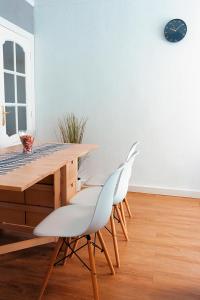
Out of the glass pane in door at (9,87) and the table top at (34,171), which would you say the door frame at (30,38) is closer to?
the glass pane in door at (9,87)

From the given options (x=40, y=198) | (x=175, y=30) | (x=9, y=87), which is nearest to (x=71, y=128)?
(x=9, y=87)

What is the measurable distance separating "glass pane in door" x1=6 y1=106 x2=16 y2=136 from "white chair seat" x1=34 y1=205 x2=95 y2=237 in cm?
166

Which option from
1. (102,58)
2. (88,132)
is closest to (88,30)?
(102,58)

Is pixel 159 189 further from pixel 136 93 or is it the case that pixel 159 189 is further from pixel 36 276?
pixel 36 276

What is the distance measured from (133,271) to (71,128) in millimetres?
2017

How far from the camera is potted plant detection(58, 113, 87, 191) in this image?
3350 millimetres

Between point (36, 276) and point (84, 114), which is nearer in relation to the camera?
point (36, 276)

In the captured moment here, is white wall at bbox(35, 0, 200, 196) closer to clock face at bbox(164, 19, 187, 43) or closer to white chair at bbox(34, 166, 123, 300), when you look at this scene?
clock face at bbox(164, 19, 187, 43)

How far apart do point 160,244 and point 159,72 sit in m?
2.06

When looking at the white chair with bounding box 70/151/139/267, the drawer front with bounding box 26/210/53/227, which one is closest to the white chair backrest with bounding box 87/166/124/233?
the white chair with bounding box 70/151/139/267

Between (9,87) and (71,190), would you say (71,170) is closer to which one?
(71,190)

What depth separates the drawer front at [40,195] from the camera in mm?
1934

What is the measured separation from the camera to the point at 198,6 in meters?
2.98

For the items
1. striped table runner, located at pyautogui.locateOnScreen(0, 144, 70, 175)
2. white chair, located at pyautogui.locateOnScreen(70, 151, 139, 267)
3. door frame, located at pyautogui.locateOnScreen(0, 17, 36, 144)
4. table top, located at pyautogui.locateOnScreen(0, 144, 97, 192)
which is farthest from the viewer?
door frame, located at pyautogui.locateOnScreen(0, 17, 36, 144)
